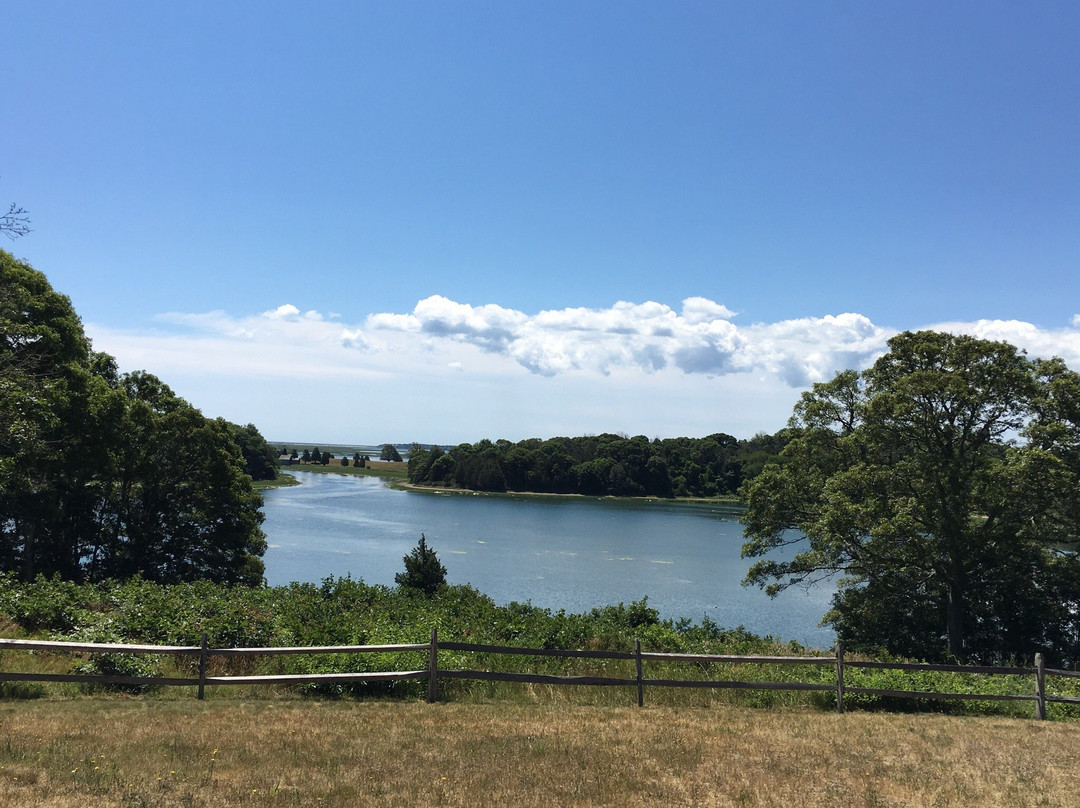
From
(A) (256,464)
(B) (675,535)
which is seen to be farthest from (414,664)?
(A) (256,464)

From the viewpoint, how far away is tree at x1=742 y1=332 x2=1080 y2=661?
2267 cm

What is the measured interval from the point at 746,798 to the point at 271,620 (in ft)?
34.1

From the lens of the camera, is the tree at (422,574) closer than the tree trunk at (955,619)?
No

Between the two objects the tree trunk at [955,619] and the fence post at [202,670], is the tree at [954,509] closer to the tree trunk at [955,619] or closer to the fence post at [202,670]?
the tree trunk at [955,619]

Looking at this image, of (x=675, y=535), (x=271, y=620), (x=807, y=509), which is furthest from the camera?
(x=675, y=535)

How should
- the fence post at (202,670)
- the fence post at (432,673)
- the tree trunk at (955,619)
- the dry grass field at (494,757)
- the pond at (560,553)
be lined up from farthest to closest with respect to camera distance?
1. the pond at (560,553)
2. the tree trunk at (955,619)
3. the fence post at (432,673)
4. the fence post at (202,670)
5. the dry grass field at (494,757)

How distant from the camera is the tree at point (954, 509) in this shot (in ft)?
74.4

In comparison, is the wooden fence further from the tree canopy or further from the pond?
the pond

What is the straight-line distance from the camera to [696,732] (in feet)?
33.4

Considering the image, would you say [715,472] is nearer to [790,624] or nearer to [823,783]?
[790,624]

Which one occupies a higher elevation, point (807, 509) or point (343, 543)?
point (807, 509)

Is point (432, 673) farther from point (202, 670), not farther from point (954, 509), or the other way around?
point (954, 509)

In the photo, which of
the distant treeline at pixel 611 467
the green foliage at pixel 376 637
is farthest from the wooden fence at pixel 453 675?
the distant treeline at pixel 611 467

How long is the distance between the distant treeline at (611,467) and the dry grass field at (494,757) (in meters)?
117
